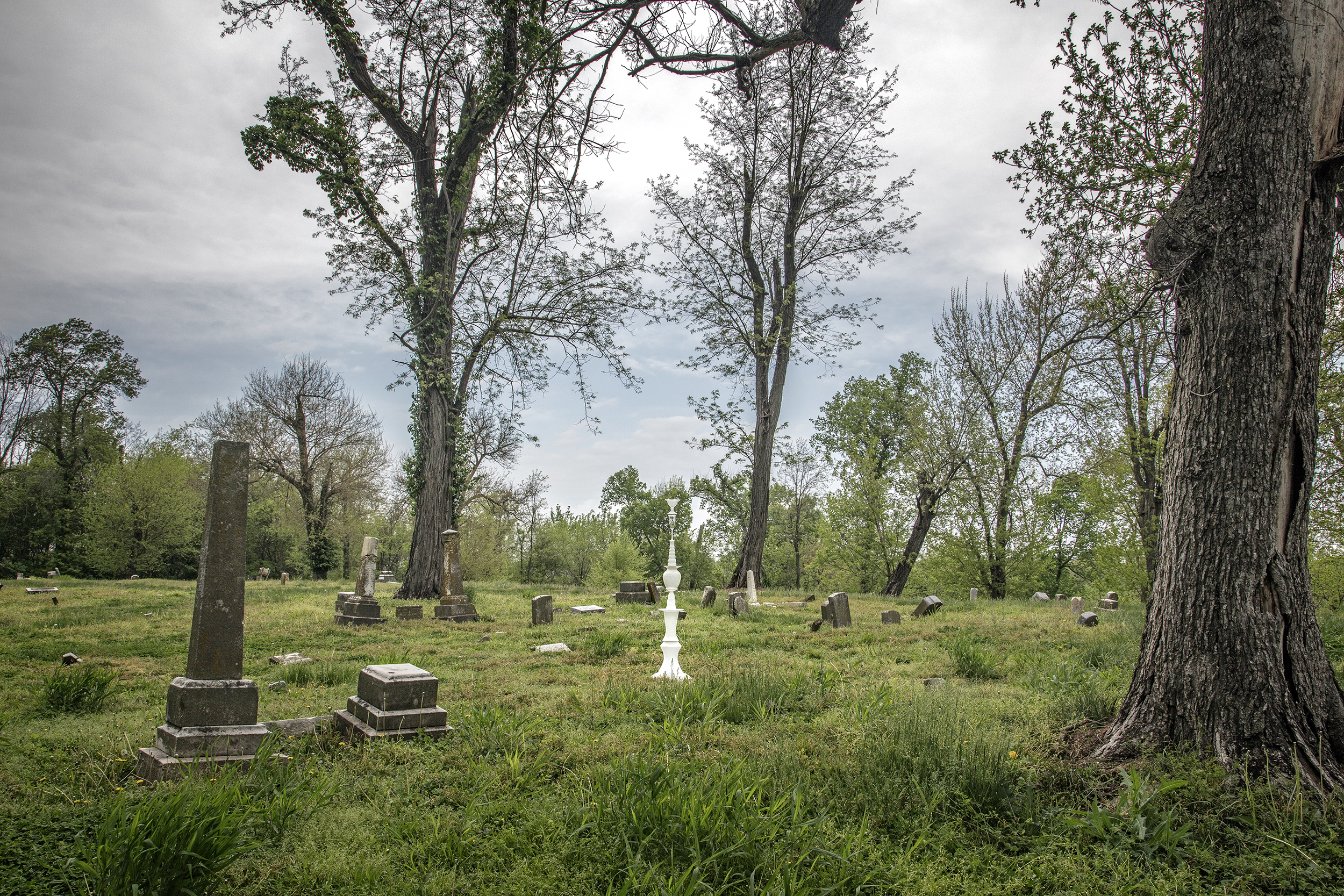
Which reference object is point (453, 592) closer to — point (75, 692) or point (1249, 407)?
point (75, 692)

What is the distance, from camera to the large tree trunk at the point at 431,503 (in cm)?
1503

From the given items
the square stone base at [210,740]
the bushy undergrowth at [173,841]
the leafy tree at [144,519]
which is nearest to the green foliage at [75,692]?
the square stone base at [210,740]

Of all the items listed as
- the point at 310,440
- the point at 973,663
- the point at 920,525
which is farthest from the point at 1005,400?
the point at 310,440

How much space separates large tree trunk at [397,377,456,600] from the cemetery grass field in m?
8.28

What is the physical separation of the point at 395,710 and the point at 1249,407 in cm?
575

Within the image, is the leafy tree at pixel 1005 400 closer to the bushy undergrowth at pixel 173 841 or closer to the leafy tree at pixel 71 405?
the bushy undergrowth at pixel 173 841

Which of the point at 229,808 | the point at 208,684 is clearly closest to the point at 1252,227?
the point at 229,808

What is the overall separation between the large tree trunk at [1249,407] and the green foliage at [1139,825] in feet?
1.94

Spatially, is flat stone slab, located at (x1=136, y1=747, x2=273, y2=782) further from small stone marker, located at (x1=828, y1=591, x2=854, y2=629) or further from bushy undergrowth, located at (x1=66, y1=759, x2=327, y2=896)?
small stone marker, located at (x1=828, y1=591, x2=854, y2=629)

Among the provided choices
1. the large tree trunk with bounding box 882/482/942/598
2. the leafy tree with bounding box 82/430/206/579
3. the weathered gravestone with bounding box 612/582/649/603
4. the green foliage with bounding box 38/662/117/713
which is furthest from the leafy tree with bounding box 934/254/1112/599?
the leafy tree with bounding box 82/430/206/579

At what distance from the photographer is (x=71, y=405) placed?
2981 centimetres

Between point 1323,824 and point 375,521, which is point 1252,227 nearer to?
point 1323,824

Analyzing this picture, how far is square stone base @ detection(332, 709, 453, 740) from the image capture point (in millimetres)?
4676

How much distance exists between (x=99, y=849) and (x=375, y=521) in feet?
118
